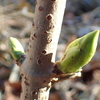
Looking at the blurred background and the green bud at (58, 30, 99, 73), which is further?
the blurred background

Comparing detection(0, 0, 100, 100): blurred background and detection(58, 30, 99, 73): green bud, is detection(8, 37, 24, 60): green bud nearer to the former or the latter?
detection(58, 30, 99, 73): green bud

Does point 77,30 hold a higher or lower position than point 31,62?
higher

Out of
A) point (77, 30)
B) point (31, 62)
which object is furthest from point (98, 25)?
point (31, 62)

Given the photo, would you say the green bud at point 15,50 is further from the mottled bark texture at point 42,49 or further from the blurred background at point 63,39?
the blurred background at point 63,39

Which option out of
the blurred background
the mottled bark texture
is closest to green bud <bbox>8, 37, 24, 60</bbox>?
the mottled bark texture

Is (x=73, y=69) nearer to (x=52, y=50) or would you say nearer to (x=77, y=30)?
(x=52, y=50)

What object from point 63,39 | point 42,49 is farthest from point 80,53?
point 63,39
